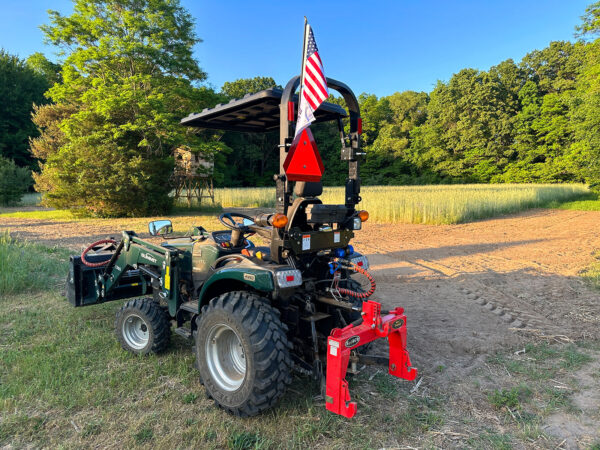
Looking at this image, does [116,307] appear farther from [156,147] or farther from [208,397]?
[156,147]

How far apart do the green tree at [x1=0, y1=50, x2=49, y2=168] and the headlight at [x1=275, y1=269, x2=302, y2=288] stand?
37310 millimetres

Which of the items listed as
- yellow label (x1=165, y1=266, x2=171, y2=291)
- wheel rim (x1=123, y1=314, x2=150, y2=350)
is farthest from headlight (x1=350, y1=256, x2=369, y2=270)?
wheel rim (x1=123, y1=314, x2=150, y2=350)

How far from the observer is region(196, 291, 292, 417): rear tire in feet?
7.80

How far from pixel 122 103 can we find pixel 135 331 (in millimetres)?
13429

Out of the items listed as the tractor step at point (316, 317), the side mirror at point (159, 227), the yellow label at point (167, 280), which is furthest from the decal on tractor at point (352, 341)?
the side mirror at point (159, 227)

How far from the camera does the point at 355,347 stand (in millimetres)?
2426

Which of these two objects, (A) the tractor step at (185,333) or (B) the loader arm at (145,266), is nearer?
(A) the tractor step at (185,333)

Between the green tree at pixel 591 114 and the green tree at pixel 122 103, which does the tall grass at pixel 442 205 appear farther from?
the green tree at pixel 122 103

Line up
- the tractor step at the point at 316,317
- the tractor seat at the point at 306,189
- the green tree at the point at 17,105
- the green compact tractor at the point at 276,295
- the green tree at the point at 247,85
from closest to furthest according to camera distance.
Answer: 1. the green compact tractor at the point at 276,295
2. the tractor seat at the point at 306,189
3. the tractor step at the point at 316,317
4. the green tree at the point at 17,105
5. the green tree at the point at 247,85

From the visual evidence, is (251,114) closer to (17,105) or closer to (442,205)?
(442,205)

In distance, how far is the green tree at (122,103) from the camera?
15.1m

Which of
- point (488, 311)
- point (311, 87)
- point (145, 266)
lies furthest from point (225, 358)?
point (488, 311)

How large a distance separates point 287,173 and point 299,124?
33cm

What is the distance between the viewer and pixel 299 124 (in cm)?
237
